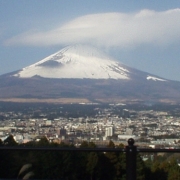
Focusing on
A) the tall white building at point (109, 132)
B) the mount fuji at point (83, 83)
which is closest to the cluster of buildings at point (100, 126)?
the tall white building at point (109, 132)

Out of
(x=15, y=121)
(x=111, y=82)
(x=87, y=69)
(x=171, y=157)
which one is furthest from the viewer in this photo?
(x=87, y=69)

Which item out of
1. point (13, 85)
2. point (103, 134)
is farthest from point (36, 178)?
point (13, 85)

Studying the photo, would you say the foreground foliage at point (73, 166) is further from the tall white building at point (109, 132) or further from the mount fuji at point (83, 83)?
the mount fuji at point (83, 83)

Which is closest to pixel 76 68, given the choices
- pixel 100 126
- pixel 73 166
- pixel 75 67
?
pixel 75 67

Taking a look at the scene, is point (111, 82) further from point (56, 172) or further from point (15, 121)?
point (56, 172)

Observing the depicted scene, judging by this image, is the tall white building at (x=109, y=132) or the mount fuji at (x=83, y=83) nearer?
the tall white building at (x=109, y=132)

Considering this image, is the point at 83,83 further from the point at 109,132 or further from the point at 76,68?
the point at 109,132
